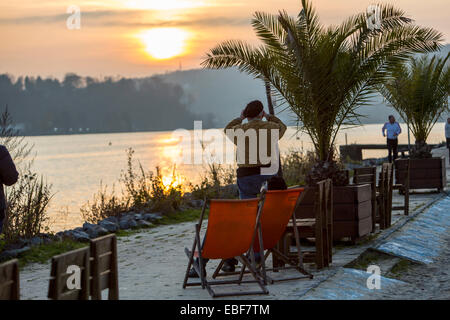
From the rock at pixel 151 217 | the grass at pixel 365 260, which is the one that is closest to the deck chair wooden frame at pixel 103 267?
the grass at pixel 365 260

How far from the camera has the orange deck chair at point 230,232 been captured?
6727 millimetres

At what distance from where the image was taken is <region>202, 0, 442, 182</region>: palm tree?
11.5m

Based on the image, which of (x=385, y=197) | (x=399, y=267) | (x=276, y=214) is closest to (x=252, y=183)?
(x=276, y=214)

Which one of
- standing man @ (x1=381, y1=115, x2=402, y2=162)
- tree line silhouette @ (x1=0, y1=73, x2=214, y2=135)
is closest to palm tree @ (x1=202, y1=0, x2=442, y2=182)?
standing man @ (x1=381, y1=115, x2=402, y2=162)

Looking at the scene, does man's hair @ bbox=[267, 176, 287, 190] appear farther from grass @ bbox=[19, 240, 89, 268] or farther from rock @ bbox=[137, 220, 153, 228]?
rock @ bbox=[137, 220, 153, 228]

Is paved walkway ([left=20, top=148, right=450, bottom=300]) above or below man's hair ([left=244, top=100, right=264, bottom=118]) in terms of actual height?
below

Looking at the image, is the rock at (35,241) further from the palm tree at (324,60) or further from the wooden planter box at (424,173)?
the wooden planter box at (424,173)

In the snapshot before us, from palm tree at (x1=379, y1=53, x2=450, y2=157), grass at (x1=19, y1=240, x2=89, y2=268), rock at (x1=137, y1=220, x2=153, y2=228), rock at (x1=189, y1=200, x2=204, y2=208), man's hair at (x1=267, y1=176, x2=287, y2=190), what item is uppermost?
palm tree at (x1=379, y1=53, x2=450, y2=157)

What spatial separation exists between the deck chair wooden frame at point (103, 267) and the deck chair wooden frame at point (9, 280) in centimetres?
69

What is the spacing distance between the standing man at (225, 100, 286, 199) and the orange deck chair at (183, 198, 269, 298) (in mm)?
1347

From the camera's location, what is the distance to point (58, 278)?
4113 mm

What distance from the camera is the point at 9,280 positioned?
12.6 feet

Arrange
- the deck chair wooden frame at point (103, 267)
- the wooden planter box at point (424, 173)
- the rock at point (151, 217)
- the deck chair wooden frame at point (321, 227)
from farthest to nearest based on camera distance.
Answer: the wooden planter box at point (424, 173)
the rock at point (151, 217)
the deck chair wooden frame at point (321, 227)
the deck chair wooden frame at point (103, 267)
